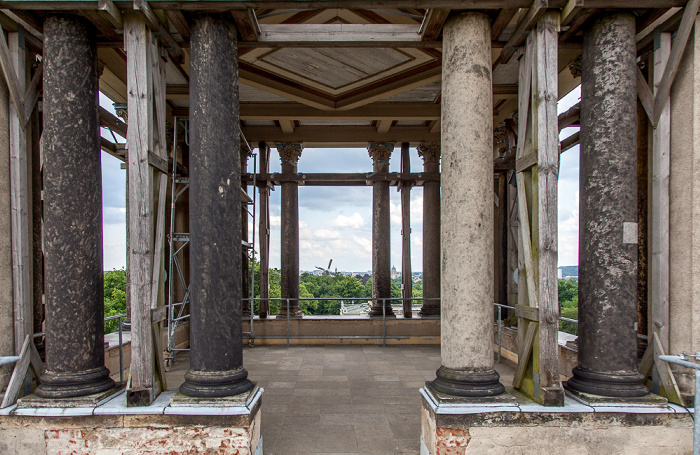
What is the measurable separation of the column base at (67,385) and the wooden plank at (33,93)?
2.54 meters

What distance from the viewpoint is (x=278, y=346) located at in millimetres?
10984

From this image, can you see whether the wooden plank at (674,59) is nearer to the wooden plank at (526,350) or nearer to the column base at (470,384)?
the wooden plank at (526,350)

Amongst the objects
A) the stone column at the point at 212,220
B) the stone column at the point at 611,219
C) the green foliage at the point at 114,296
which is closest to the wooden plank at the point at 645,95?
the stone column at the point at 611,219

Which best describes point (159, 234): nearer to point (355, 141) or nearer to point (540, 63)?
point (540, 63)

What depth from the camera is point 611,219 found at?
4.22 meters

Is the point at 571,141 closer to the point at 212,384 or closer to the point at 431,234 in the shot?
the point at 431,234

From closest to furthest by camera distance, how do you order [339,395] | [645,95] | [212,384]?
[212,384] < [645,95] < [339,395]

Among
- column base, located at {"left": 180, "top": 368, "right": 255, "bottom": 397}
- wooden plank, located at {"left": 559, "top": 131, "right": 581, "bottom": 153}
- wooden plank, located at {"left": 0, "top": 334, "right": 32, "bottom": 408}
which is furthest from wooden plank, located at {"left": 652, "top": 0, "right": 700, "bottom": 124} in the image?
wooden plank, located at {"left": 0, "top": 334, "right": 32, "bottom": 408}

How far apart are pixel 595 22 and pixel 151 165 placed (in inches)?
182

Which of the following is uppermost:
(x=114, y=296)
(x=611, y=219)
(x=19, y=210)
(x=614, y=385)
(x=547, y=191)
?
(x=547, y=191)

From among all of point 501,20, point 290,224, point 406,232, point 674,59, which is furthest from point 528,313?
point 290,224

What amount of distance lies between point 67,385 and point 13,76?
3.06 m

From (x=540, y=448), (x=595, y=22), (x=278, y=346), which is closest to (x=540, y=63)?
(x=595, y=22)

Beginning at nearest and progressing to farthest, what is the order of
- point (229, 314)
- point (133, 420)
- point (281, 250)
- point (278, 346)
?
1. point (133, 420)
2. point (229, 314)
3. point (278, 346)
4. point (281, 250)
